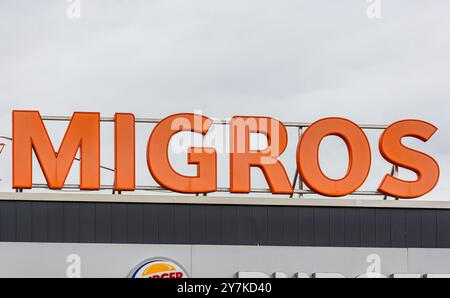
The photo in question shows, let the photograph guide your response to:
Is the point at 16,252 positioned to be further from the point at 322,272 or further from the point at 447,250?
the point at 447,250

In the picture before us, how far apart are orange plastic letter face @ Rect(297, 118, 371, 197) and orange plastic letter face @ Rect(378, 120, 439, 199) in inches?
26.8

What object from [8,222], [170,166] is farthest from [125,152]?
[8,222]

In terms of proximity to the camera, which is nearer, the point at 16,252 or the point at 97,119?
the point at 16,252

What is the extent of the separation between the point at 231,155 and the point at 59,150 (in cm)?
484

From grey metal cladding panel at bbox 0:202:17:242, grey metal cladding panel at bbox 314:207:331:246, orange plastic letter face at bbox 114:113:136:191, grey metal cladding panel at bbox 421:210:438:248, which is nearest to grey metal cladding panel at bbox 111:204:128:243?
orange plastic letter face at bbox 114:113:136:191

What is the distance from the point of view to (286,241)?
1275 inches

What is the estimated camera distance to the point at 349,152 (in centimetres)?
3409

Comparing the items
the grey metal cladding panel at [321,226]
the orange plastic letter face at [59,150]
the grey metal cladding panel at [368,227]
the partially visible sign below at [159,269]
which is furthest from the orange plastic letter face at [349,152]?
the orange plastic letter face at [59,150]

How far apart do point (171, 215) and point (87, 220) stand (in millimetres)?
2273

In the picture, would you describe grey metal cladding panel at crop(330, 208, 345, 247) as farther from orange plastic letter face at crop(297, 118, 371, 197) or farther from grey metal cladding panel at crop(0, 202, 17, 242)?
grey metal cladding panel at crop(0, 202, 17, 242)

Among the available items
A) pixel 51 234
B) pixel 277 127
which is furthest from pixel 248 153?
pixel 51 234

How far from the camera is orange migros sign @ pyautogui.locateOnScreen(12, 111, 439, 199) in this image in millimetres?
32719

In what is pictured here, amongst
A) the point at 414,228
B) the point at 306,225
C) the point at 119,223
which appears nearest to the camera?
the point at 119,223

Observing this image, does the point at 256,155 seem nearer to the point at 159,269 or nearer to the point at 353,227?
the point at 353,227
